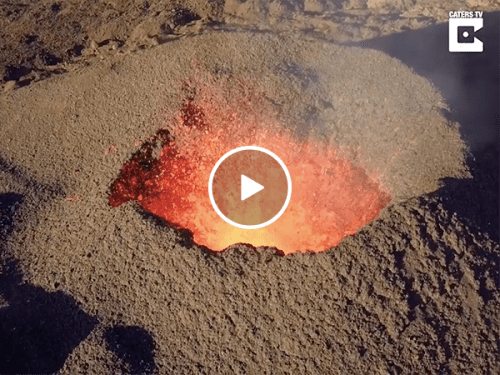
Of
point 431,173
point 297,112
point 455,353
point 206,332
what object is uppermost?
point 297,112

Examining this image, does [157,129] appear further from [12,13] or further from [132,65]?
[12,13]

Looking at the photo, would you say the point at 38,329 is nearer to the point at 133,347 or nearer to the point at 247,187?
the point at 133,347

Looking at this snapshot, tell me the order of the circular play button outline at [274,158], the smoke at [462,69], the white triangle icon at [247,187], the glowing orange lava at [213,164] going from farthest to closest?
the smoke at [462,69]
the white triangle icon at [247,187]
the circular play button outline at [274,158]
the glowing orange lava at [213,164]

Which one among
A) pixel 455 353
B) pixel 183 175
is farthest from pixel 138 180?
pixel 455 353

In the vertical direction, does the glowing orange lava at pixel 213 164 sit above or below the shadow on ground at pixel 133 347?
above
